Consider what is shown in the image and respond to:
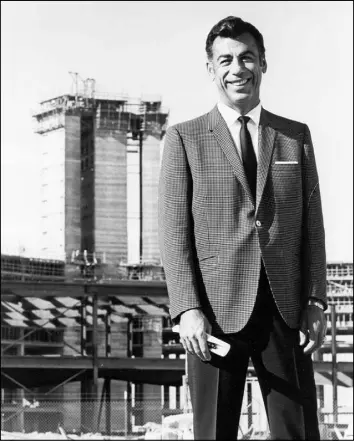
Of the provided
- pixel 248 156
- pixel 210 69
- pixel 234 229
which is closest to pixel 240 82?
pixel 210 69

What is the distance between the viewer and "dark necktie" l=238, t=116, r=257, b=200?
401cm

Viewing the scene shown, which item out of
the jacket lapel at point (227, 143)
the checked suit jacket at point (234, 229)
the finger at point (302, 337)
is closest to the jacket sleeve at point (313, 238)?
the checked suit jacket at point (234, 229)

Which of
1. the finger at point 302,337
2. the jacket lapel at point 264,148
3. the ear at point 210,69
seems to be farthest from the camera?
the ear at point 210,69

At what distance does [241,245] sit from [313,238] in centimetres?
30

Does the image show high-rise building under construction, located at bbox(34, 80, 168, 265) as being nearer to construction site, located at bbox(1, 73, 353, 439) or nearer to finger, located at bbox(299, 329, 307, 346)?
construction site, located at bbox(1, 73, 353, 439)

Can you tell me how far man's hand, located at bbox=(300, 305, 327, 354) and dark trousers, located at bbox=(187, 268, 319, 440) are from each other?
0.10ft

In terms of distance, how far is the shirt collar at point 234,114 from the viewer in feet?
13.5

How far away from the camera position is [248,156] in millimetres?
4043

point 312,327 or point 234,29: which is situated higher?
point 234,29

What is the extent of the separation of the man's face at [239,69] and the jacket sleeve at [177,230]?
0.89ft

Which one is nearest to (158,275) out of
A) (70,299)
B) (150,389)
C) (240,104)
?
(150,389)

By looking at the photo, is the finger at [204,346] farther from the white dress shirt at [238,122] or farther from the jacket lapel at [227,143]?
the white dress shirt at [238,122]

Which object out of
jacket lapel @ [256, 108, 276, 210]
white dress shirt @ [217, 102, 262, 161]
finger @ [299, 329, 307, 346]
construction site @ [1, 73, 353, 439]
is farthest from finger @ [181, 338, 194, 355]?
construction site @ [1, 73, 353, 439]

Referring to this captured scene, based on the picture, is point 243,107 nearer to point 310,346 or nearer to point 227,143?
point 227,143
